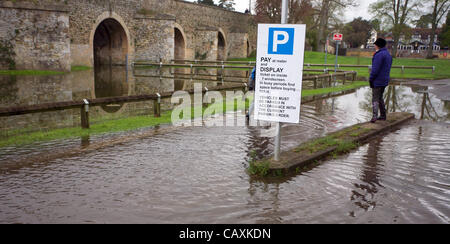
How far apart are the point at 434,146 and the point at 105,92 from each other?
11441 mm

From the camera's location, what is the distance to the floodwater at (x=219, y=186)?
372 centimetres

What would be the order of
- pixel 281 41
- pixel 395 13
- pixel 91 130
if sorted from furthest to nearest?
1. pixel 395 13
2. pixel 91 130
3. pixel 281 41

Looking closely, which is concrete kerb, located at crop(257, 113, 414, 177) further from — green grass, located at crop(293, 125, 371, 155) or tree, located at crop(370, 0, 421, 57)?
tree, located at crop(370, 0, 421, 57)

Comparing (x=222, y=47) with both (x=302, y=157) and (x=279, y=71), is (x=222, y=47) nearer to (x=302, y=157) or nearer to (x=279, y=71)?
(x=302, y=157)

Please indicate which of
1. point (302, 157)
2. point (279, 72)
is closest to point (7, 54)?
point (279, 72)

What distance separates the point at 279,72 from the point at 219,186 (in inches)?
67.0

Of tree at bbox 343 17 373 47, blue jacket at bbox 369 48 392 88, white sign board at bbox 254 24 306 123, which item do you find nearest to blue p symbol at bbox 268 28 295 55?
white sign board at bbox 254 24 306 123

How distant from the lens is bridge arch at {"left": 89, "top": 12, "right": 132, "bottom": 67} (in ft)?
91.1

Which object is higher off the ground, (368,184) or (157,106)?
(157,106)

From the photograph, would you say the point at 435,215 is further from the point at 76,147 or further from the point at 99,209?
the point at 76,147

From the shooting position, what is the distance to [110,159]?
564cm

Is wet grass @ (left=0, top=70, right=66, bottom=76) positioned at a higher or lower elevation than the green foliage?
lower

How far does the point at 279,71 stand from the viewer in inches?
193

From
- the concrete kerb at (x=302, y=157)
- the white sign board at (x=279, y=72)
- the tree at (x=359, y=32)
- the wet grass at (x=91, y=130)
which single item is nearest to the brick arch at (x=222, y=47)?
the wet grass at (x=91, y=130)
